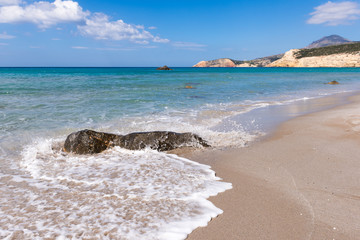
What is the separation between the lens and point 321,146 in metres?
6.01

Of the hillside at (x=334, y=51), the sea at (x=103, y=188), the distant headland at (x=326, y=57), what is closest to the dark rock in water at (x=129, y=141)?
the sea at (x=103, y=188)

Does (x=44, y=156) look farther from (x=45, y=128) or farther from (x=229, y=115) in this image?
(x=229, y=115)

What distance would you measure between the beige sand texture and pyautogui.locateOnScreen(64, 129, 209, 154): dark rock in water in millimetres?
552

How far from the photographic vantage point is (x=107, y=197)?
377 cm

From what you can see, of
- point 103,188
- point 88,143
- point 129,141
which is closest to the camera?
point 103,188

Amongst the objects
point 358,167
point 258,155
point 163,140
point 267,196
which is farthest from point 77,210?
point 358,167

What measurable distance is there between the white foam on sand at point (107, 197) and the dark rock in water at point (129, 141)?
1.57 feet

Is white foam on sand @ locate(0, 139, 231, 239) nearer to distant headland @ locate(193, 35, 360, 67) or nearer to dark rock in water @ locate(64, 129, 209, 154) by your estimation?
dark rock in water @ locate(64, 129, 209, 154)

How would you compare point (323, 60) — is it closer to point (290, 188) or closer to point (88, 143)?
point (290, 188)

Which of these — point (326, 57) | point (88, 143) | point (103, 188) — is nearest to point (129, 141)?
point (88, 143)

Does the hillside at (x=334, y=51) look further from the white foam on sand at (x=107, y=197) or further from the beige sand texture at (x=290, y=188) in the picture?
the white foam on sand at (x=107, y=197)

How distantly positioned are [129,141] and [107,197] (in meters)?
2.65

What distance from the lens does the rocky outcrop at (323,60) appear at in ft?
339

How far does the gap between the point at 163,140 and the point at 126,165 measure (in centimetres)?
147
